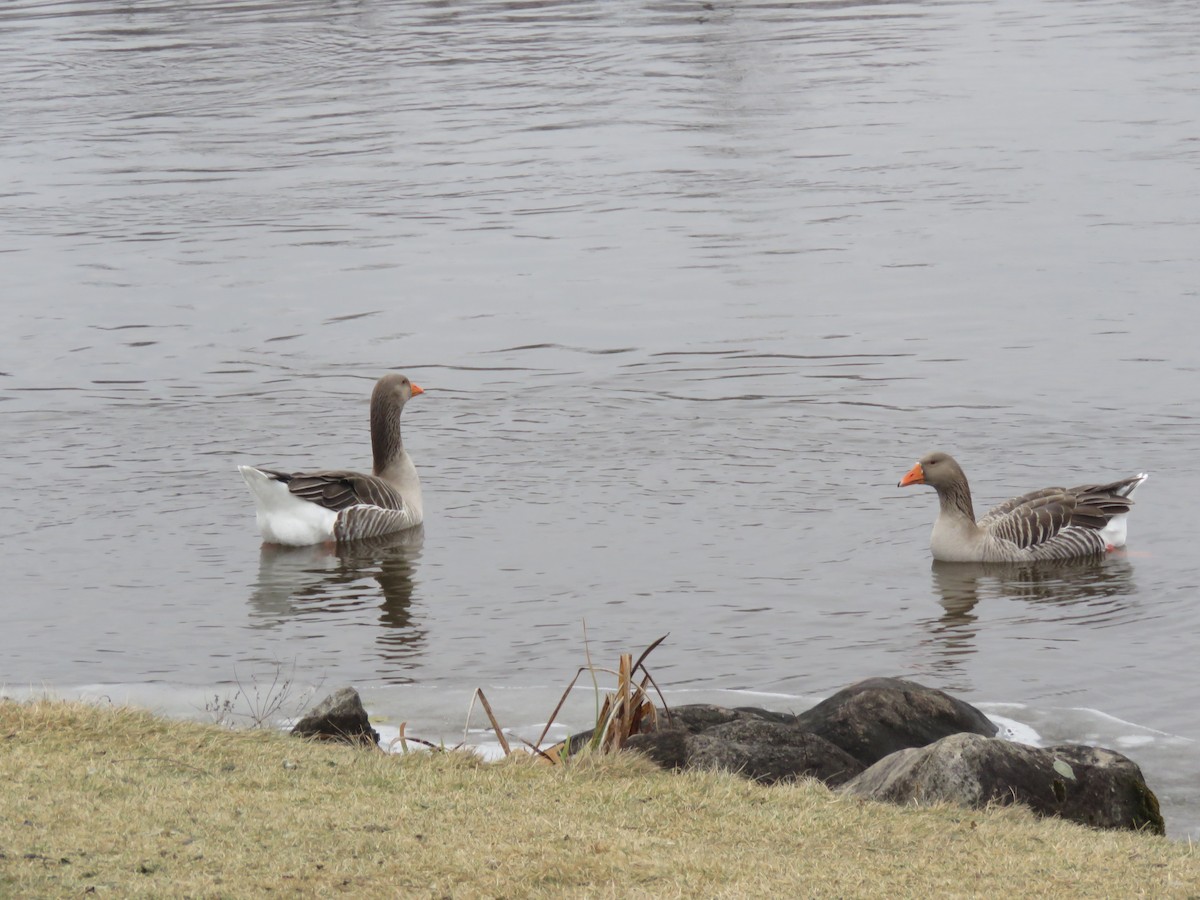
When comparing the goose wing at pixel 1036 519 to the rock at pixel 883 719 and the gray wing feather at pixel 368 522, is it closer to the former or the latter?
the gray wing feather at pixel 368 522

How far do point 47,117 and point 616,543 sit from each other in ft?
97.5

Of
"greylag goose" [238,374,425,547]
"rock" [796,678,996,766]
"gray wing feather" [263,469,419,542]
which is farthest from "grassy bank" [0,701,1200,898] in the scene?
"gray wing feather" [263,469,419,542]

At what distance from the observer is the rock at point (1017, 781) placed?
27.3 ft

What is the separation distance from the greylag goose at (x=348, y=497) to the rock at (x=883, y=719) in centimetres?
674

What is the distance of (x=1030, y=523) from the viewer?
15.1m

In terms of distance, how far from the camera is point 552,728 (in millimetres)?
10492

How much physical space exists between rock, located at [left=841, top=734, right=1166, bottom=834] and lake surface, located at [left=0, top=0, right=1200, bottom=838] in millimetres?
702

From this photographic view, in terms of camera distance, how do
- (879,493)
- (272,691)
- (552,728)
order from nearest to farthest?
(552,728), (272,691), (879,493)

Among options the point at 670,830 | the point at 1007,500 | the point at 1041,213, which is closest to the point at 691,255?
the point at 1041,213

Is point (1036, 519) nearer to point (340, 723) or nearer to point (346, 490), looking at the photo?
point (346, 490)

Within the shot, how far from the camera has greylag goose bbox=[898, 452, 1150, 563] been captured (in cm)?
1491

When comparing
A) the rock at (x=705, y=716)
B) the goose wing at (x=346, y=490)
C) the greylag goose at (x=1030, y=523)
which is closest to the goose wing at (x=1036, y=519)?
the greylag goose at (x=1030, y=523)

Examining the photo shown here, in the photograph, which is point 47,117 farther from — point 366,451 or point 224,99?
point 366,451

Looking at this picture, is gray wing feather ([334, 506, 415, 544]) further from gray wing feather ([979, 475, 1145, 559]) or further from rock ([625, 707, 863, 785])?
rock ([625, 707, 863, 785])
